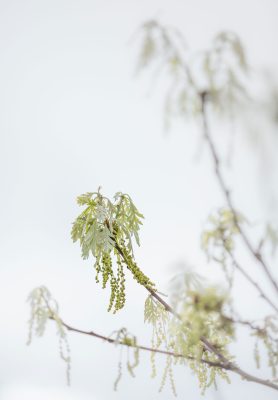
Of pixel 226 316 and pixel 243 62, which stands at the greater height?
pixel 243 62

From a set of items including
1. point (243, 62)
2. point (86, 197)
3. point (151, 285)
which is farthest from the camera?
point (86, 197)

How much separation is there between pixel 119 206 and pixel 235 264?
2047mm

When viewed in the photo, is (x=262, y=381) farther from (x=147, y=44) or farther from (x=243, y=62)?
(x=147, y=44)

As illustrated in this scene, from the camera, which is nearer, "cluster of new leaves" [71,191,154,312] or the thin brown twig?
the thin brown twig

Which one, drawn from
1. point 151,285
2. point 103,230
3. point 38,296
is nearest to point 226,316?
point 38,296

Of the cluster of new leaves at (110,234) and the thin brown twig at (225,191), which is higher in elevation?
the cluster of new leaves at (110,234)

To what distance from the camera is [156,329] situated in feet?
15.2

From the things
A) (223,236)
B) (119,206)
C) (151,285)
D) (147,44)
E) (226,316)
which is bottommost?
(226,316)

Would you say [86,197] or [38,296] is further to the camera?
[86,197]

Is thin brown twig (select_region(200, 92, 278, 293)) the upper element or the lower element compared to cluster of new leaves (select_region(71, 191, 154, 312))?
lower

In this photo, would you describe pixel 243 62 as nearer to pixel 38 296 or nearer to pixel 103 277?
pixel 38 296

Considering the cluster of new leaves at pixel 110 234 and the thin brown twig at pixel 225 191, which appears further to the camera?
the cluster of new leaves at pixel 110 234

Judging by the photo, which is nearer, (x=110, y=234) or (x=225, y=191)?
(x=225, y=191)

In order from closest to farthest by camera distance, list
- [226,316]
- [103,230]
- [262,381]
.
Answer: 1. [226,316]
2. [262,381]
3. [103,230]
